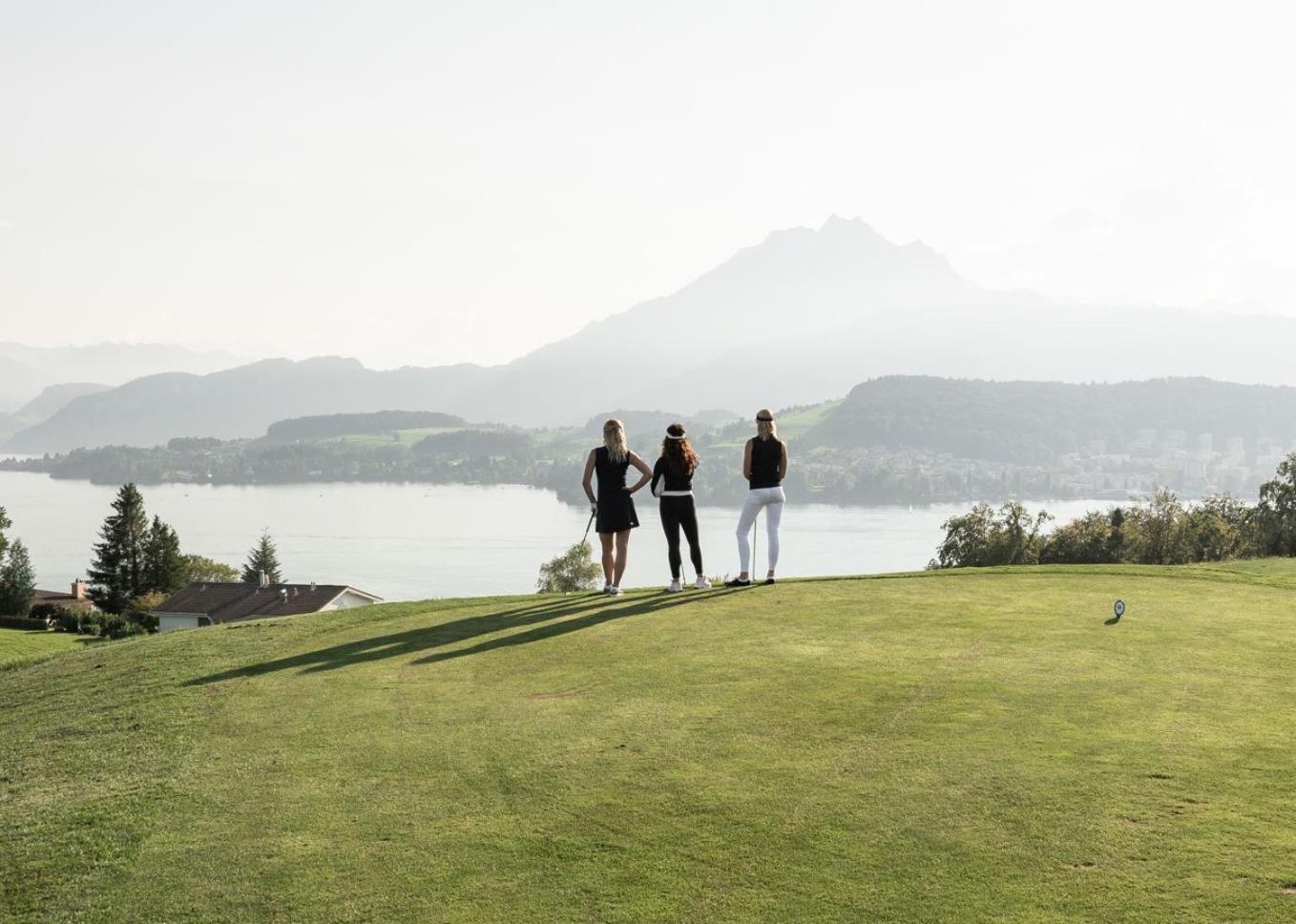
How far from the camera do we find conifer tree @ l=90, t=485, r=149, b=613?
92188 mm

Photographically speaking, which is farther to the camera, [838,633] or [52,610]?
[52,610]

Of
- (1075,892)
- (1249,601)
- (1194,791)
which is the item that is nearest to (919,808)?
(1075,892)

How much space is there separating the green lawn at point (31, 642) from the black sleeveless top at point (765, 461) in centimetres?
3193

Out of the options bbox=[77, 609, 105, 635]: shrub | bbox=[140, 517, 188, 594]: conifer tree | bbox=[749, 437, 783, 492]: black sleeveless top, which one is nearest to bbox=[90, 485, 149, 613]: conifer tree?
bbox=[140, 517, 188, 594]: conifer tree

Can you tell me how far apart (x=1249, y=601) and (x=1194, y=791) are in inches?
301

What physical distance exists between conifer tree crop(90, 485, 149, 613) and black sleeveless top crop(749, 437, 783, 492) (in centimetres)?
8930

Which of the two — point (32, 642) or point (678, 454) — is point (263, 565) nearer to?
point (32, 642)

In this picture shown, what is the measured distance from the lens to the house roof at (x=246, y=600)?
71.4 meters

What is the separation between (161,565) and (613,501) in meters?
88.8

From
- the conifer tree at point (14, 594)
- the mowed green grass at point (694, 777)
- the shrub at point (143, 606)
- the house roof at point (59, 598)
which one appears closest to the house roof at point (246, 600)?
the shrub at point (143, 606)

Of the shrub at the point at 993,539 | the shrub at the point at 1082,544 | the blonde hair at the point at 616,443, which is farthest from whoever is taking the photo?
the shrub at the point at 993,539

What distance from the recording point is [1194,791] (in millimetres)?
6488

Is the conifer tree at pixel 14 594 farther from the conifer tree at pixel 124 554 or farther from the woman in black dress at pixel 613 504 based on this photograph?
the woman in black dress at pixel 613 504

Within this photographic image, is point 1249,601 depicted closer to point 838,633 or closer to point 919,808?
point 838,633
